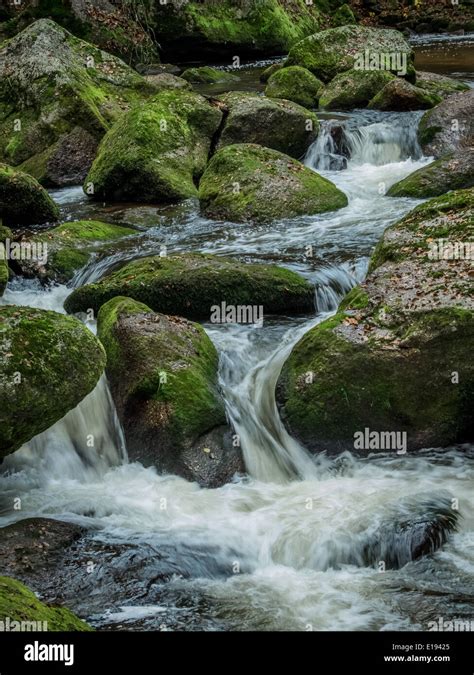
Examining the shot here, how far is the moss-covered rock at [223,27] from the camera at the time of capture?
26.1m

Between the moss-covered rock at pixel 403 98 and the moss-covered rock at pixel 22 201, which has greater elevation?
the moss-covered rock at pixel 403 98

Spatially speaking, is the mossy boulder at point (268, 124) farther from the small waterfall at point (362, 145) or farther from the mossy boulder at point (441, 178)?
the mossy boulder at point (441, 178)

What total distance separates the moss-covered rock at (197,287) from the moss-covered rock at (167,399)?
1.09 m

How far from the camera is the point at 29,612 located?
4.36 metres

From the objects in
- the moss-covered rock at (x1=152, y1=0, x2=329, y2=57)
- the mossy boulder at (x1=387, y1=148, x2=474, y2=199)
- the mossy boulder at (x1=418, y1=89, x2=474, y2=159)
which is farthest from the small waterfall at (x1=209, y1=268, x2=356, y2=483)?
the moss-covered rock at (x1=152, y1=0, x2=329, y2=57)

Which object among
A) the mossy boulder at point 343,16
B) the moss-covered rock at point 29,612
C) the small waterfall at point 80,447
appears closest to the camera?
the moss-covered rock at point 29,612

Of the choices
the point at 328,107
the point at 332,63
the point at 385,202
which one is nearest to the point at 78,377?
the point at 385,202

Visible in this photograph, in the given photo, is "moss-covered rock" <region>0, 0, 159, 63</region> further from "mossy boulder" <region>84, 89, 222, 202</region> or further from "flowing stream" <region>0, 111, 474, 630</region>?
"flowing stream" <region>0, 111, 474, 630</region>

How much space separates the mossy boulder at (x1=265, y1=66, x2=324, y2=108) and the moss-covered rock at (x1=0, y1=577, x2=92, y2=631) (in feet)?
51.5

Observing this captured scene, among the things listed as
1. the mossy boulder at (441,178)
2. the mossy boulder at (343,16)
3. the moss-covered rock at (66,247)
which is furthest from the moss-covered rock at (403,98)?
the mossy boulder at (343,16)
